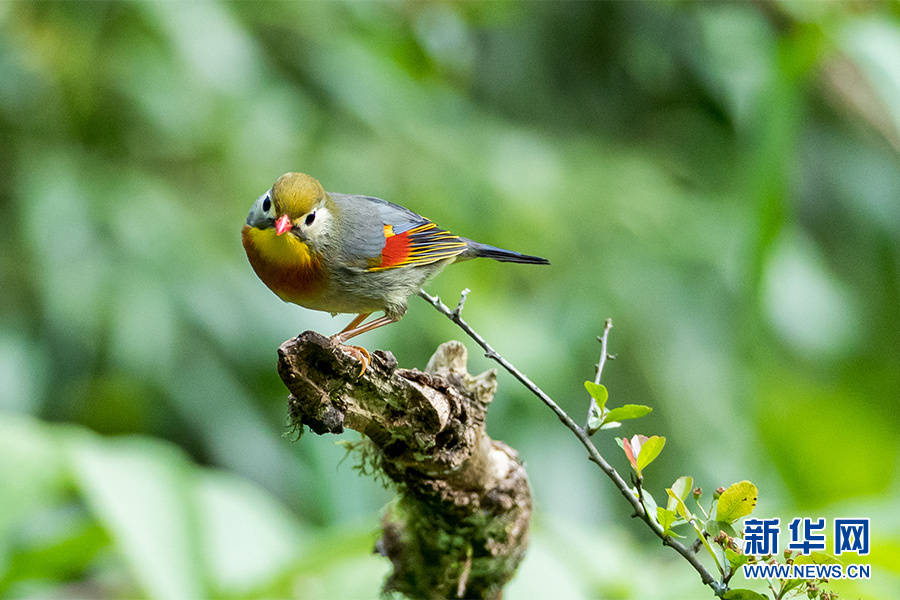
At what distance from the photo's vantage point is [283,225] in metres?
2.06

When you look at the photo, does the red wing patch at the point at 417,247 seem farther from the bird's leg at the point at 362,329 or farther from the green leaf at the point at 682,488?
the green leaf at the point at 682,488

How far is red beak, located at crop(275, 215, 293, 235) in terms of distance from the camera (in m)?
2.05

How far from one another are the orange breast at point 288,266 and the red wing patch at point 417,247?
152 mm

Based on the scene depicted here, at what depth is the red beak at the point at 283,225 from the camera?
205 cm

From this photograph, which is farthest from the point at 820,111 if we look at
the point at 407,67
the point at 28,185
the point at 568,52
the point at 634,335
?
the point at 28,185

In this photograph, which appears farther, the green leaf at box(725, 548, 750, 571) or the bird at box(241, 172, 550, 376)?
the bird at box(241, 172, 550, 376)

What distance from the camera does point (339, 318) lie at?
159 inches

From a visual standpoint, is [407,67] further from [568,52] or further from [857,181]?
[857,181]

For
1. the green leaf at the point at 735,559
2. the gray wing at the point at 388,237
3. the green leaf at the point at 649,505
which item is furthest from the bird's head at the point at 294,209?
the green leaf at the point at 735,559

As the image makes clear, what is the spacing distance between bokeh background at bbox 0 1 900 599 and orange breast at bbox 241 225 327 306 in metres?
1.61

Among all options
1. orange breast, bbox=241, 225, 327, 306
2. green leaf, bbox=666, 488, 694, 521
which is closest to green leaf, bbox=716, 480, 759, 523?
→ green leaf, bbox=666, 488, 694, 521

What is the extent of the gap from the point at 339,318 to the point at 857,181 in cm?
377

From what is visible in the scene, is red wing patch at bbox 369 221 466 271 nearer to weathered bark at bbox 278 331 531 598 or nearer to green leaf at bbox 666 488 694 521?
weathered bark at bbox 278 331 531 598

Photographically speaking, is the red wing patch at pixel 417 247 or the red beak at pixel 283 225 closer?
the red beak at pixel 283 225
